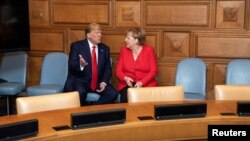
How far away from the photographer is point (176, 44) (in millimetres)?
5602

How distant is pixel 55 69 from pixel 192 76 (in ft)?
5.92

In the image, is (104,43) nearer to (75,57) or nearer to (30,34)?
(75,57)

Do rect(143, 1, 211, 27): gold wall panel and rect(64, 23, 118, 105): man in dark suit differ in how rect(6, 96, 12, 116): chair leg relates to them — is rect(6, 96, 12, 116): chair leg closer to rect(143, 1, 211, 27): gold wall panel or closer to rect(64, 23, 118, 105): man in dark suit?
rect(64, 23, 118, 105): man in dark suit

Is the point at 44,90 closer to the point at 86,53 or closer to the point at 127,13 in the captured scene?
the point at 86,53

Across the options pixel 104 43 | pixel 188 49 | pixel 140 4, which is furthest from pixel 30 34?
pixel 188 49

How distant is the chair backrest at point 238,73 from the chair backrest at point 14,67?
270 cm

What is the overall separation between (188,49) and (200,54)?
0.17 m

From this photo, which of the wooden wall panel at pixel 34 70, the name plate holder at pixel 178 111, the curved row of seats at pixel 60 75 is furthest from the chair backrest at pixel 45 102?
the wooden wall panel at pixel 34 70

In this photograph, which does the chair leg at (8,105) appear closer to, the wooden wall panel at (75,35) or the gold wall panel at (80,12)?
the wooden wall panel at (75,35)

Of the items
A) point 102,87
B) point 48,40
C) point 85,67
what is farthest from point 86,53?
point 48,40

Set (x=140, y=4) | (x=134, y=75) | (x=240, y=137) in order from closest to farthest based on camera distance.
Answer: (x=240, y=137) → (x=134, y=75) → (x=140, y=4)

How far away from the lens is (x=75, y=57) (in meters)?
5.28

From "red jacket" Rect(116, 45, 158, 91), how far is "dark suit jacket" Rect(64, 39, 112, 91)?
23 centimetres

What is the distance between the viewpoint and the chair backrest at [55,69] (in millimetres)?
5660
